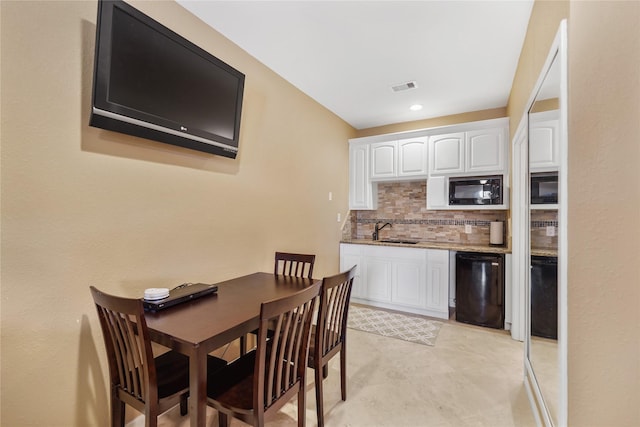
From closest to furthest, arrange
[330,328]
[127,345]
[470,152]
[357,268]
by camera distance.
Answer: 1. [127,345]
2. [330,328]
3. [470,152]
4. [357,268]

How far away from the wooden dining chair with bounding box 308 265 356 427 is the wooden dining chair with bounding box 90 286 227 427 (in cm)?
57

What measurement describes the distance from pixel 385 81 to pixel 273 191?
164 cm

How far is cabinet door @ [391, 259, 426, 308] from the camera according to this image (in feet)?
11.8

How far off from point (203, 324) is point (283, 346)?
1.27 feet

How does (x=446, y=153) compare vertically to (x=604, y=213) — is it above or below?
above

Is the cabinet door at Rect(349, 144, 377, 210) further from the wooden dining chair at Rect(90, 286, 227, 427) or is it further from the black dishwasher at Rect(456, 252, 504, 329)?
the wooden dining chair at Rect(90, 286, 227, 427)

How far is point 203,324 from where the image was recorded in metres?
1.34

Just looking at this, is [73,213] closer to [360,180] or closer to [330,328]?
[330,328]

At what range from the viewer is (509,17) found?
205 cm

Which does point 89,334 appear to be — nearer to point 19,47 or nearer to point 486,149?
point 19,47

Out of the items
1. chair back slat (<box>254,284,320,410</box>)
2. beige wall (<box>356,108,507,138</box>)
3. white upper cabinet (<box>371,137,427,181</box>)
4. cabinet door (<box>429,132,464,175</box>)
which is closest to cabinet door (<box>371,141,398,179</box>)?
white upper cabinet (<box>371,137,427,181</box>)

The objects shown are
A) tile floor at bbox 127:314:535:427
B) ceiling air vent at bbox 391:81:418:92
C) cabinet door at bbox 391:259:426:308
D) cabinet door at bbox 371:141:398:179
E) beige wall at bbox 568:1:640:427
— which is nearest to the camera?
beige wall at bbox 568:1:640:427

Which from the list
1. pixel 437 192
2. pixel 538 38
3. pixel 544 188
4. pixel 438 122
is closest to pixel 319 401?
pixel 544 188

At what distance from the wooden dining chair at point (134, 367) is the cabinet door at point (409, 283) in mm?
2687
